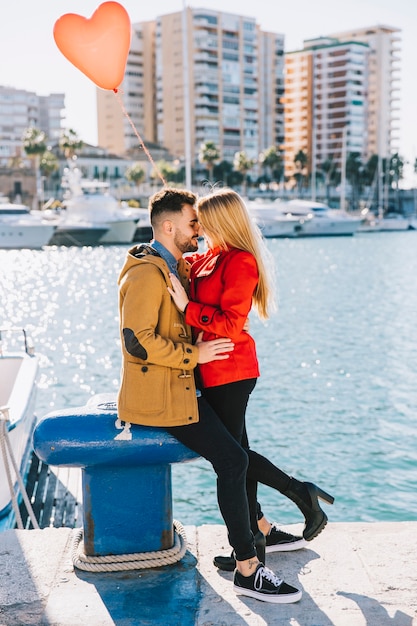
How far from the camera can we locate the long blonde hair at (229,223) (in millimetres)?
3514

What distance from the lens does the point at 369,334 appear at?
2275cm

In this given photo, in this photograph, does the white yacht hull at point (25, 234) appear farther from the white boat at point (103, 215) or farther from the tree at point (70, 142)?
the tree at point (70, 142)

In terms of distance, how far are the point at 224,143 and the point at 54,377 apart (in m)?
108

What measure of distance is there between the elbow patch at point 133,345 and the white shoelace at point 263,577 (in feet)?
3.34

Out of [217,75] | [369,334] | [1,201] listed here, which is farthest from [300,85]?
[369,334]

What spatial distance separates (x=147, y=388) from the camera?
3.53 m

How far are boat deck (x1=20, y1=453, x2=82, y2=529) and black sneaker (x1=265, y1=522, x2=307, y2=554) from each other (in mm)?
4601

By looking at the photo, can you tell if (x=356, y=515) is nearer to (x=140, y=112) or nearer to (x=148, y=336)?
(x=148, y=336)

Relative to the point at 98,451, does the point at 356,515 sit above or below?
below

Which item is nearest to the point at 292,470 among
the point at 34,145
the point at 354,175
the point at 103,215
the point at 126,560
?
the point at 126,560

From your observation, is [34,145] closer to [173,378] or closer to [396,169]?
[396,169]

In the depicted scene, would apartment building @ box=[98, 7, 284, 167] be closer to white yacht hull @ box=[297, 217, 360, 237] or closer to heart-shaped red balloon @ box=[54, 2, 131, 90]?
white yacht hull @ box=[297, 217, 360, 237]

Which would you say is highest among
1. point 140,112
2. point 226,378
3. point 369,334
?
point 140,112

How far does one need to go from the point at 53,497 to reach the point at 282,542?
5.59 metres
